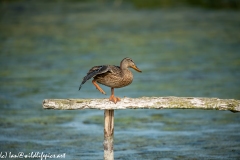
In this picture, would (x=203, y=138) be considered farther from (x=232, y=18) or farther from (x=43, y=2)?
(x=43, y=2)

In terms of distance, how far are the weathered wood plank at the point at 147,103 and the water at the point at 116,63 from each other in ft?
6.29

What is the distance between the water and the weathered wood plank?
6.29ft

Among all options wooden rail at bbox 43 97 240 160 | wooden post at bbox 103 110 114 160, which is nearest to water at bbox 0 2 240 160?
wooden post at bbox 103 110 114 160

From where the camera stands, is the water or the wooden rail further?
the water

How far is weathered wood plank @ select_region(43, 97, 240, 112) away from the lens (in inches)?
327

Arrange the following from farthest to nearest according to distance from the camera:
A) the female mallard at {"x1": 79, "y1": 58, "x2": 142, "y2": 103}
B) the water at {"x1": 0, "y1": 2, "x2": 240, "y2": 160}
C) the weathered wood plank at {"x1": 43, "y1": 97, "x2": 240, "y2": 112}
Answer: the water at {"x1": 0, "y1": 2, "x2": 240, "y2": 160} → the female mallard at {"x1": 79, "y1": 58, "x2": 142, "y2": 103} → the weathered wood plank at {"x1": 43, "y1": 97, "x2": 240, "y2": 112}

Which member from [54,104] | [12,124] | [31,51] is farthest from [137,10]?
[54,104]

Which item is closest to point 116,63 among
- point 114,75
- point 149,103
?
point 114,75

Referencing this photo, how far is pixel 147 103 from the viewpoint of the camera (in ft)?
27.2

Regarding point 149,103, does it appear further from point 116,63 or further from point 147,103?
point 116,63

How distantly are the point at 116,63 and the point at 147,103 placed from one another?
466 inches

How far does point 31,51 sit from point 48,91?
25.4 ft

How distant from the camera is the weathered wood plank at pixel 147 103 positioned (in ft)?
27.2

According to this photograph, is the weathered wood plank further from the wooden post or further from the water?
the water
